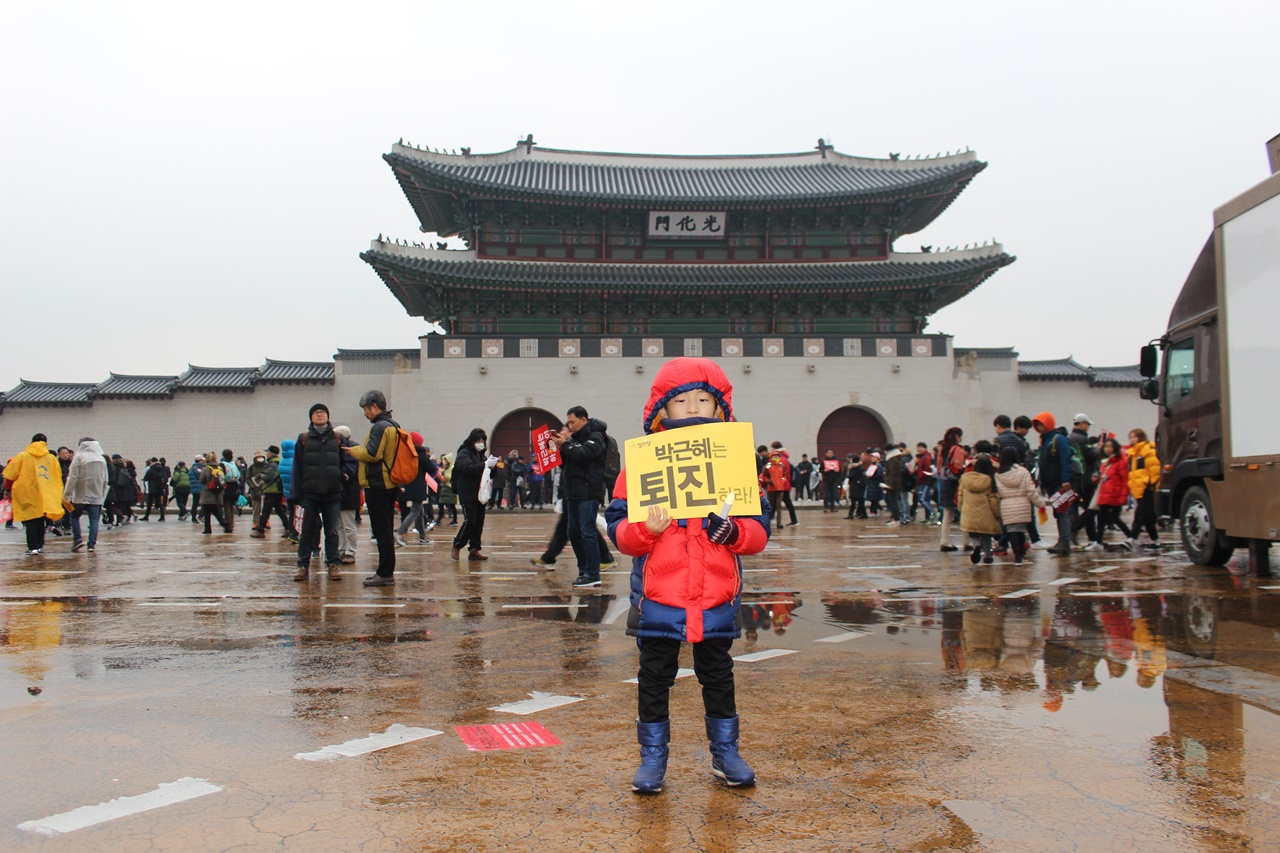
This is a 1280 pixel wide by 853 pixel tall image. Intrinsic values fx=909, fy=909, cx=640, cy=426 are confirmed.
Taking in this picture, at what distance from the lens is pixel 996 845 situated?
2.65 meters

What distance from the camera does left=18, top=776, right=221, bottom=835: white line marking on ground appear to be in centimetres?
278

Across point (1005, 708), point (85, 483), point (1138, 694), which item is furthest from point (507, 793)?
point (85, 483)

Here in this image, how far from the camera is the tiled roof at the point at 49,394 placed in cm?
2883

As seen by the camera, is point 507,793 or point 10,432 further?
point 10,432

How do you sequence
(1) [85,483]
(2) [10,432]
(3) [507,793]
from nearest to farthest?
(3) [507,793]
(1) [85,483]
(2) [10,432]

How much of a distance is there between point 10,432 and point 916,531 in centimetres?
2814

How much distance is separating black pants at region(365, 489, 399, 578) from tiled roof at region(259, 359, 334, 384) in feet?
71.5

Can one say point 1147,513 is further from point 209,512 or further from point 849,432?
point 849,432

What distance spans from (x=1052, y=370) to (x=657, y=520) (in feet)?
103

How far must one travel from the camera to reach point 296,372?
29.7 meters

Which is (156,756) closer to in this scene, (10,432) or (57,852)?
(57,852)

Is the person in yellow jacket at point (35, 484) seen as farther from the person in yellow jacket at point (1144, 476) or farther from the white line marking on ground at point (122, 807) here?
the person in yellow jacket at point (1144, 476)

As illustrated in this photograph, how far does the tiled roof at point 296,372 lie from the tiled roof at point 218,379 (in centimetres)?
44

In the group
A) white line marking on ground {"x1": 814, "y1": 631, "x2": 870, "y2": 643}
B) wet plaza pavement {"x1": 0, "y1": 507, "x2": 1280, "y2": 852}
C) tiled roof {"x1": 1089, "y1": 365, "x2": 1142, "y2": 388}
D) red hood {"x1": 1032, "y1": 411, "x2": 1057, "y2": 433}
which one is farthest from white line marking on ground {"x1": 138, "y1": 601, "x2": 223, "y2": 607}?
tiled roof {"x1": 1089, "y1": 365, "x2": 1142, "y2": 388}
